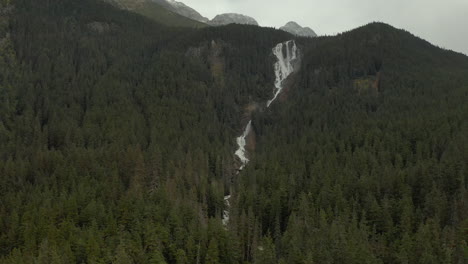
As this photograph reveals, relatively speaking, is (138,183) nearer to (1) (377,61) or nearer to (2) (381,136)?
(2) (381,136)

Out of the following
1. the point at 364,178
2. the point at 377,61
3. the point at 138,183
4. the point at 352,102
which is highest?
the point at 377,61

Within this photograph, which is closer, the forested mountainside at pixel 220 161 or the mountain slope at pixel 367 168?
the mountain slope at pixel 367 168

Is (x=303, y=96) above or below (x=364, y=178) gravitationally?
above

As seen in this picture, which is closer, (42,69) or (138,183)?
(138,183)

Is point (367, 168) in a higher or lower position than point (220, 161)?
higher

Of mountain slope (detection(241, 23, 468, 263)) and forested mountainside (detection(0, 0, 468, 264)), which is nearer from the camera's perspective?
mountain slope (detection(241, 23, 468, 263))

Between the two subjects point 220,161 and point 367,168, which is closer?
point 367,168

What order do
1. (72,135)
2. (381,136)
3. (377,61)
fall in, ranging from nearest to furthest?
(381,136), (72,135), (377,61)

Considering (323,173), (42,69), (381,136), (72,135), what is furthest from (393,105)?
(42,69)
